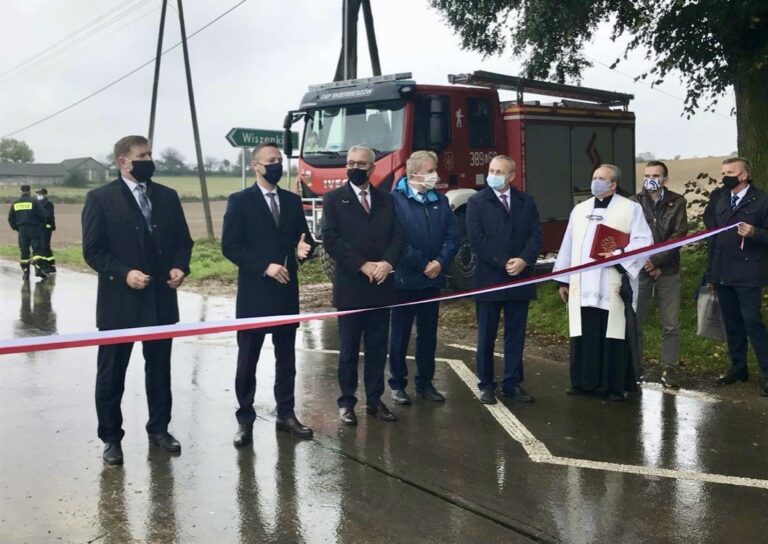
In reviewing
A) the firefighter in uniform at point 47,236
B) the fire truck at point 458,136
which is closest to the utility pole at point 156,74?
the firefighter in uniform at point 47,236

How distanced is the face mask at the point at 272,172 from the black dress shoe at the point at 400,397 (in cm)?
200

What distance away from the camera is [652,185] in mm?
7434

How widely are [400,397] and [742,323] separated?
2982 millimetres

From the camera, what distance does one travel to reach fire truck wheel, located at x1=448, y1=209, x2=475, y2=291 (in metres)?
12.2

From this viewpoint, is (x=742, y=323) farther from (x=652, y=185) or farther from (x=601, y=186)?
(x=601, y=186)

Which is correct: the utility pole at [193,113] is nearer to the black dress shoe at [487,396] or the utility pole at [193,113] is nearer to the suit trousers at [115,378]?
the black dress shoe at [487,396]

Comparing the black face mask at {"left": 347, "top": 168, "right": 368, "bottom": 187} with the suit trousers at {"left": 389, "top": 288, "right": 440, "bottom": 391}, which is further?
the suit trousers at {"left": 389, "top": 288, "right": 440, "bottom": 391}

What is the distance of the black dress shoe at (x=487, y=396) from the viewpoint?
264 inches

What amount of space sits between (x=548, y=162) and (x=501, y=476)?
9.68 metres

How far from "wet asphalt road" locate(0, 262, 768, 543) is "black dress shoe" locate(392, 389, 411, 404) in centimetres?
10

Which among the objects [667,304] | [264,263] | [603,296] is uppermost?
[264,263]

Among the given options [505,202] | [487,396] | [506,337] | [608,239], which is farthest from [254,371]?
[608,239]

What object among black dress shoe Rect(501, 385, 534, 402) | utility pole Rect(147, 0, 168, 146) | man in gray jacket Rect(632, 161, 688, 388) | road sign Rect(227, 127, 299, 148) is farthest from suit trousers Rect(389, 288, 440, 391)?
utility pole Rect(147, 0, 168, 146)

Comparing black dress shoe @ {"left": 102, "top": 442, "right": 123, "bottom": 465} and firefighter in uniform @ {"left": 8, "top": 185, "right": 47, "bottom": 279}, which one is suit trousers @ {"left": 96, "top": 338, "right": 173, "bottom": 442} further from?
firefighter in uniform @ {"left": 8, "top": 185, "right": 47, "bottom": 279}
